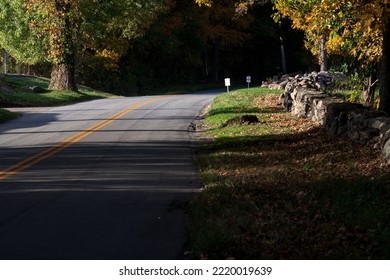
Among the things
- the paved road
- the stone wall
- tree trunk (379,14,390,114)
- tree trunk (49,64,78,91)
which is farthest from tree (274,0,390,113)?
tree trunk (49,64,78,91)

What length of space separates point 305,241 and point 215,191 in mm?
2944

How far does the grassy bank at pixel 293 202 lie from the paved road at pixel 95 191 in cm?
53

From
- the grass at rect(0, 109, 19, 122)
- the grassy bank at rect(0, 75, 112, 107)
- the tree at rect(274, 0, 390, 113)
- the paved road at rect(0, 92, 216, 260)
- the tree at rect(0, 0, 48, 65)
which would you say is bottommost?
the paved road at rect(0, 92, 216, 260)

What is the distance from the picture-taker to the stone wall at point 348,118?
1146cm

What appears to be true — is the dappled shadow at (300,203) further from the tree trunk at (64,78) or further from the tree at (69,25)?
the tree trunk at (64,78)

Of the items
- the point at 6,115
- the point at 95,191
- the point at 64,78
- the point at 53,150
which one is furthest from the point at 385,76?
the point at 64,78

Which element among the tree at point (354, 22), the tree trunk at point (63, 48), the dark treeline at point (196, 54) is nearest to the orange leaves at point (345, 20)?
the tree at point (354, 22)

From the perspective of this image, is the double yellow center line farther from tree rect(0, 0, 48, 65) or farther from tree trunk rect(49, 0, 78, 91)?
tree rect(0, 0, 48, 65)

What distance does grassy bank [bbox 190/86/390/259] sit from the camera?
651 cm

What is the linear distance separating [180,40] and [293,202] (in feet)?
178

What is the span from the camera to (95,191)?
10211 mm

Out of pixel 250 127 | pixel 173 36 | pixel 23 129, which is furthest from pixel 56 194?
pixel 173 36

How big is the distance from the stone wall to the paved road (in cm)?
371

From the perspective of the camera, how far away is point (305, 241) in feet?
22.1
